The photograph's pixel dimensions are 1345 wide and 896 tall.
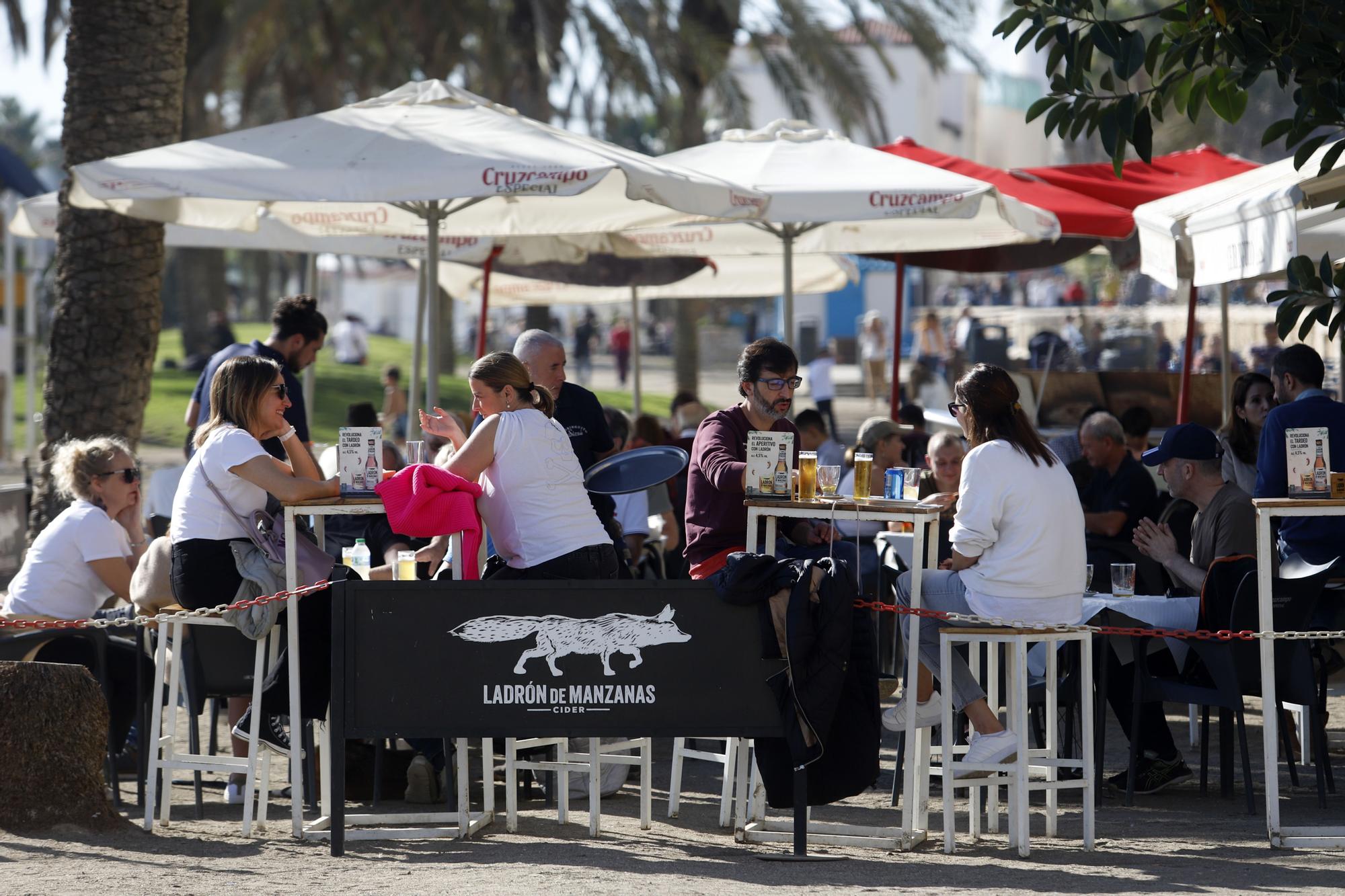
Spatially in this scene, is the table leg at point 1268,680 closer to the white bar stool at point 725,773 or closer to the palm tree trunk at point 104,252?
the white bar stool at point 725,773

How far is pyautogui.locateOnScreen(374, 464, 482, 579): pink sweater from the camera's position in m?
5.32

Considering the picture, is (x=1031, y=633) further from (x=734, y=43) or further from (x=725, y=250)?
(x=734, y=43)

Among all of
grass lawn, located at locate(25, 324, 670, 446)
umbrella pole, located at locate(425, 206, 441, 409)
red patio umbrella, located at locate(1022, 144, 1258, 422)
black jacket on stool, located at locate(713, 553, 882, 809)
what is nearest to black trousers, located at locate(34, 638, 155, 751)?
umbrella pole, located at locate(425, 206, 441, 409)

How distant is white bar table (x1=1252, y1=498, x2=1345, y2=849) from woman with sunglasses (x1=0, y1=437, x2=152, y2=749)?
4.24 meters

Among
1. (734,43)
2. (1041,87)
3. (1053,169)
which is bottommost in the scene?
(1053,169)

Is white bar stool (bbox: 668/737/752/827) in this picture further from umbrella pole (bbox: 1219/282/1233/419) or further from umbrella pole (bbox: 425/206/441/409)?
umbrella pole (bbox: 1219/282/1233/419)

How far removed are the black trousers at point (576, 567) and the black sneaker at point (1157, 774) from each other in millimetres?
2336

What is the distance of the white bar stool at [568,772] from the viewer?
19.1ft

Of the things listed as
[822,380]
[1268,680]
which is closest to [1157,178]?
[1268,680]

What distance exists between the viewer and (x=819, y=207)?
8039mm

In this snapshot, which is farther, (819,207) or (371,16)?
(371,16)

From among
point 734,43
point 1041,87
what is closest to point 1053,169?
point 734,43

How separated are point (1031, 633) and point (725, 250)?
6.33 meters

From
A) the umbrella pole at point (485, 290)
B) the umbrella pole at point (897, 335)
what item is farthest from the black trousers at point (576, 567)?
the umbrella pole at point (485, 290)
